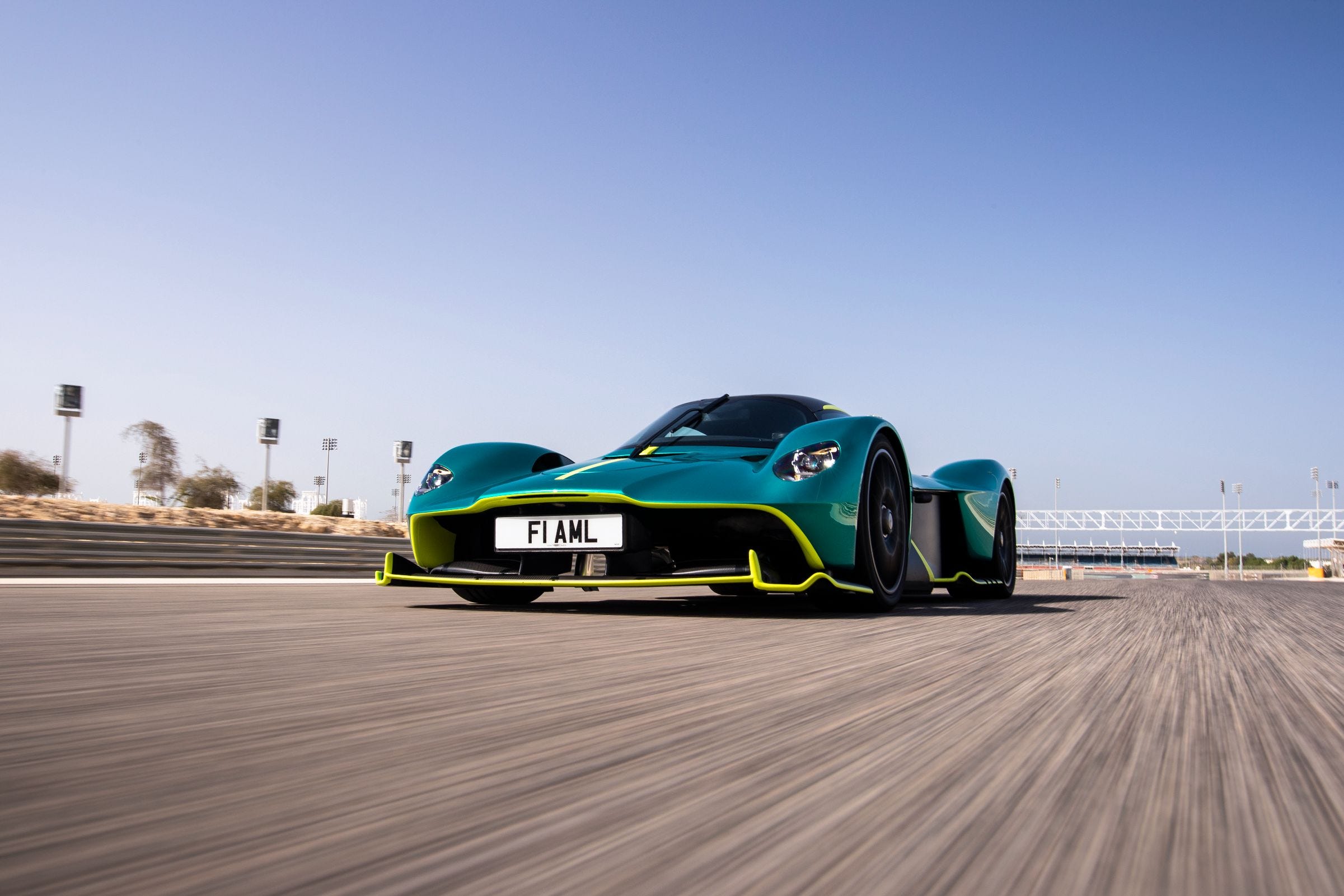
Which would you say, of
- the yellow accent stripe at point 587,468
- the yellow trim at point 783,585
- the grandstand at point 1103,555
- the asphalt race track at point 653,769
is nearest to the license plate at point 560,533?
the yellow accent stripe at point 587,468

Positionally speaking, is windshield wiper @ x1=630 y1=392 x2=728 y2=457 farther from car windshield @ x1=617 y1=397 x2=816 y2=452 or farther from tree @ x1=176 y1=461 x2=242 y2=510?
tree @ x1=176 y1=461 x2=242 y2=510

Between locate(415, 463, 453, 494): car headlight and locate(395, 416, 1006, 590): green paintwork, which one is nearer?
locate(395, 416, 1006, 590): green paintwork

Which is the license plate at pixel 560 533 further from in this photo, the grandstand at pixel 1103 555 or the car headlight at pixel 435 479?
the grandstand at pixel 1103 555

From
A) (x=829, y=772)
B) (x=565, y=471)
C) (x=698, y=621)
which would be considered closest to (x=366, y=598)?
(x=565, y=471)

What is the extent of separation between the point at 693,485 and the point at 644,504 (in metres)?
0.25

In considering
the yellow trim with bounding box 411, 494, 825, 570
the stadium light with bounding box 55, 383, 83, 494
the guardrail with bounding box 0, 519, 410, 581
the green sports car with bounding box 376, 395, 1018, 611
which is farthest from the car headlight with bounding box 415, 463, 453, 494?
the stadium light with bounding box 55, 383, 83, 494

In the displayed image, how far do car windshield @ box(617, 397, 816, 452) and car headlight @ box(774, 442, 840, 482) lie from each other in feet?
2.13

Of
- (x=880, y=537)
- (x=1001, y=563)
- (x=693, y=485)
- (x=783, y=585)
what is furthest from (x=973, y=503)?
(x=693, y=485)

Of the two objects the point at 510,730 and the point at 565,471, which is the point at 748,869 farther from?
the point at 565,471

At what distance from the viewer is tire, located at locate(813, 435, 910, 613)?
5.01 m

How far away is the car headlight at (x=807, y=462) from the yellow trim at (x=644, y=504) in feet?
0.80

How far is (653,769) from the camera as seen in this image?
4.24 feet

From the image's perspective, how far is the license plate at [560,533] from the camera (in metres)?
4.62

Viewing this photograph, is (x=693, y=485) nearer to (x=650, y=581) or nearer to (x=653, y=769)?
(x=650, y=581)
